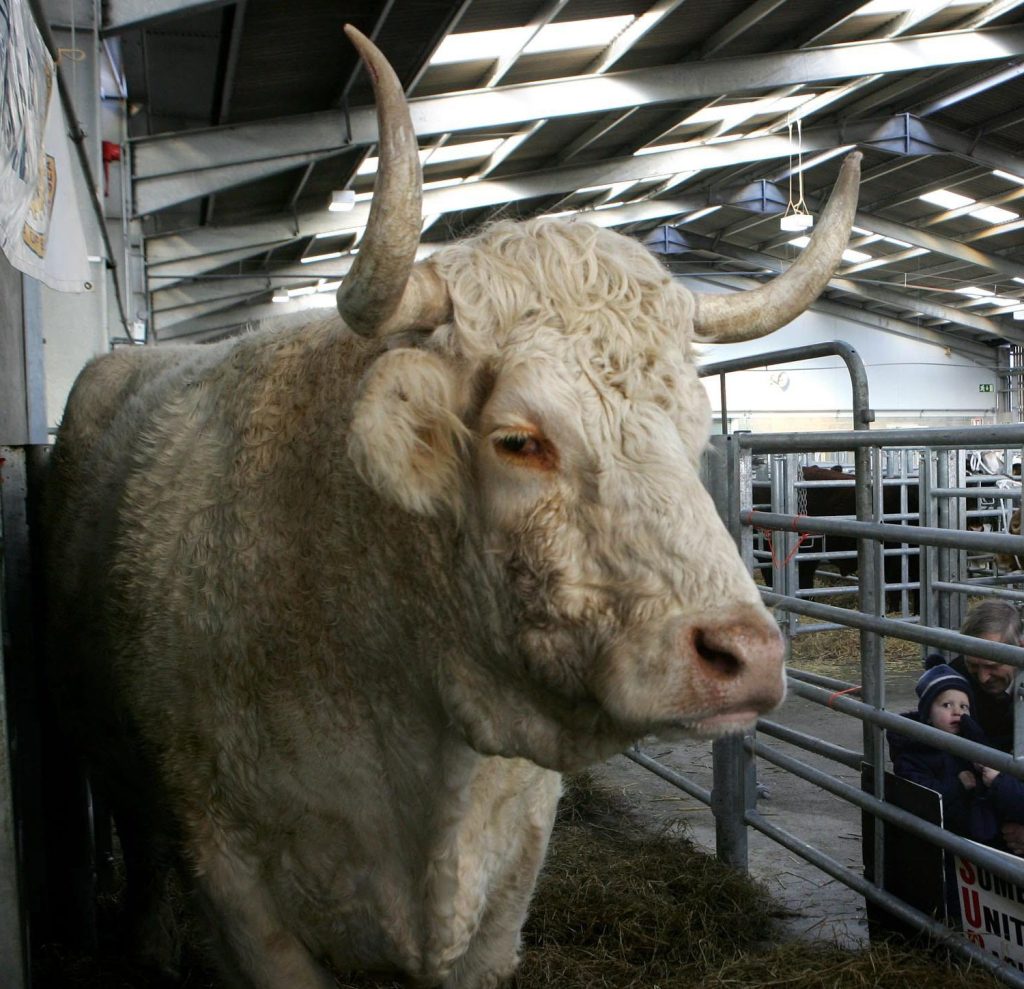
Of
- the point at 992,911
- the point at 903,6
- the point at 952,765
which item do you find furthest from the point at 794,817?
the point at 903,6

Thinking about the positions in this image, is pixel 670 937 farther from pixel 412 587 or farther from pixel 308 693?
pixel 412 587

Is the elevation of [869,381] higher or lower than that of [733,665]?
higher

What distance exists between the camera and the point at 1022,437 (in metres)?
2.60

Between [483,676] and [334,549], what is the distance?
0.42 metres

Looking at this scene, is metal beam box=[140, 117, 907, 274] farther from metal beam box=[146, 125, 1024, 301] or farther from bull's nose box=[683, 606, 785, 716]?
bull's nose box=[683, 606, 785, 716]

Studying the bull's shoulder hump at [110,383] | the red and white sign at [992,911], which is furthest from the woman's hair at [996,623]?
the bull's shoulder hump at [110,383]

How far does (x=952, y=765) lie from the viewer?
133 inches

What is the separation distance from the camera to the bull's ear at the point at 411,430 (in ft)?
5.94

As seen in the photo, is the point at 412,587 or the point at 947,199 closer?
the point at 412,587

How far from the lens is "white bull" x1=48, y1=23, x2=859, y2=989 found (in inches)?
65.9

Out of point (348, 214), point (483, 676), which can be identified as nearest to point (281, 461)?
point (483, 676)

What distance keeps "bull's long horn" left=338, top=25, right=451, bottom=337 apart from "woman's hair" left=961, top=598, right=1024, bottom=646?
2411 millimetres

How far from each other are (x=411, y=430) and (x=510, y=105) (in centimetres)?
954

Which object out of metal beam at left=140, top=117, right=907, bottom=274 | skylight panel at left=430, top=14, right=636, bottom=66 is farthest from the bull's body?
metal beam at left=140, top=117, right=907, bottom=274
